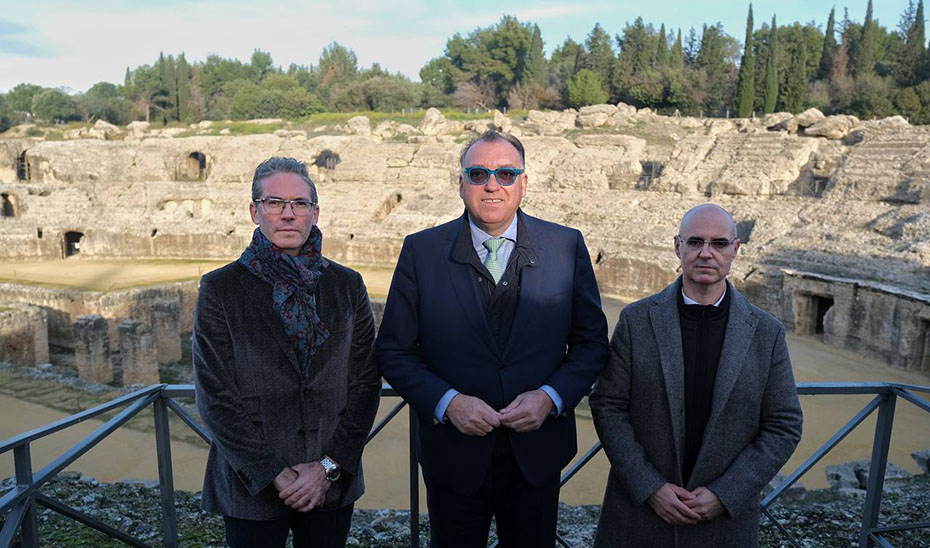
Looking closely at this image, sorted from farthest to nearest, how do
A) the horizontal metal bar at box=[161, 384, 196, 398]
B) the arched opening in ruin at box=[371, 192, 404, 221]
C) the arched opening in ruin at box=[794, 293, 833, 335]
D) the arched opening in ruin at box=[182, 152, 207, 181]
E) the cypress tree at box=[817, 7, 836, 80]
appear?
the cypress tree at box=[817, 7, 836, 80], the arched opening in ruin at box=[182, 152, 207, 181], the arched opening in ruin at box=[371, 192, 404, 221], the arched opening in ruin at box=[794, 293, 833, 335], the horizontal metal bar at box=[161, 384, 196, 398]

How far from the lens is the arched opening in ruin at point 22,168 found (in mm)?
29422

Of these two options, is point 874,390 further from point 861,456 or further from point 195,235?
point 195,235

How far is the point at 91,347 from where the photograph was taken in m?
11.8

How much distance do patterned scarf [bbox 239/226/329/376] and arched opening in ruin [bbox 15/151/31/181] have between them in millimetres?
33092

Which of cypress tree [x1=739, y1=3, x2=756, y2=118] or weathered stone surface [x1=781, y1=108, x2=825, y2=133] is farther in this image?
cypress tree [x1=739, y1=3, x2=756, y2=118]

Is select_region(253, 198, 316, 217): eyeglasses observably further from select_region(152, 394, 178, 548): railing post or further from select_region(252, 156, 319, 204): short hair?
select_region(152, 394, 178, 548): railing post

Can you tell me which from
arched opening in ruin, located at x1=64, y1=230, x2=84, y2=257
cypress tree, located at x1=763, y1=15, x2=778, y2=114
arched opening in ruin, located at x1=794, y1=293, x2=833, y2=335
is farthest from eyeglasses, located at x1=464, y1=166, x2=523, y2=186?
cypress tree, located at x1=763, y1=15, x2=778, y2=114

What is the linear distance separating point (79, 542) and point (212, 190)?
24169 millimetres

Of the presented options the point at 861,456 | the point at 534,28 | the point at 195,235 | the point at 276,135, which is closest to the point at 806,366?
the point at 861,456

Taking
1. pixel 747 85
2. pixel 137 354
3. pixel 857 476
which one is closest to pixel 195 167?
pixel 137 354

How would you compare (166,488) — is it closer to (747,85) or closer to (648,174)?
(648,174)

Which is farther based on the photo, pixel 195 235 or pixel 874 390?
pixel 195 235

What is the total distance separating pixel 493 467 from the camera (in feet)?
7.80

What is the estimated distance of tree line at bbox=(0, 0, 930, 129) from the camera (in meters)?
31.2
